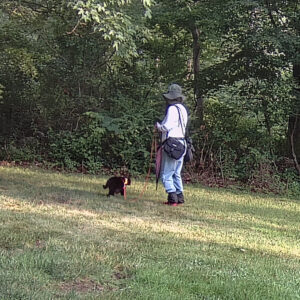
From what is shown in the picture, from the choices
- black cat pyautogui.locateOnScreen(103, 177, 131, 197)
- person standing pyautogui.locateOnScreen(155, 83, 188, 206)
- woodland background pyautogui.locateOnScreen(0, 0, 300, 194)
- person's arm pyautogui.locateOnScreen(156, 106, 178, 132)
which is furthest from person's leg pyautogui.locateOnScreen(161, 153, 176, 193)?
woodland background pyautogui.locateOnScreen(0, 0, 300, 194)

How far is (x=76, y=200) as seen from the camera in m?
7.18

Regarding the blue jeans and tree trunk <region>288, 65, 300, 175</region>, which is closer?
the blue jeans

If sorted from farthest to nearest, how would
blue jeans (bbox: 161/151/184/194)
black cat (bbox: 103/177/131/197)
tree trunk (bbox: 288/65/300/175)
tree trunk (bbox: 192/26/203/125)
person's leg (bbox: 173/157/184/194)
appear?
tree trunk (bbox: 192/26/203/125)
tree trunk (bbox: 288/65/300/175)
black cat (bbox: 103/177/131/197)
person's leg (bbox: 173/157/184/194)
blue jeans (bbox: 161/151/184/194)

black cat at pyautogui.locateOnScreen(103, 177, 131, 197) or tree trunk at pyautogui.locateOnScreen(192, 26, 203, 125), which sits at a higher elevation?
tree trunk at pyautogui.locateOnScreen(192, 26, 203, 125)

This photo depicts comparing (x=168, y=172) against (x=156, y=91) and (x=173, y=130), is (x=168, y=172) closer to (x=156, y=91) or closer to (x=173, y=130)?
(x=173, y=130)

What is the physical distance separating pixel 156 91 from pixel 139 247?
8158mm

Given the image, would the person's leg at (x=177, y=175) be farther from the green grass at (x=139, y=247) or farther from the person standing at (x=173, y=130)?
the green grass at (x=139, y=247)

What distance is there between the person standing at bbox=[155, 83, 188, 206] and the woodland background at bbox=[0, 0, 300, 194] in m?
3.95

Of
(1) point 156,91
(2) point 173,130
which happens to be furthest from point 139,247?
(1) point 156,91

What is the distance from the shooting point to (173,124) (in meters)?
7.14

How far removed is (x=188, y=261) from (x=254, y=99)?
7.89 m

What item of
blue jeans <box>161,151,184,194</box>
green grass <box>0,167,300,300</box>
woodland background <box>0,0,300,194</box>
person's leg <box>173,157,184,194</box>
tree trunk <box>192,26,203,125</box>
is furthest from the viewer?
tree trunk <box>192,26,203,125</box>

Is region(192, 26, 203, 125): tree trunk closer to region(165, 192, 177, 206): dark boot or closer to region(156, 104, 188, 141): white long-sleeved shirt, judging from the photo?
region(156, 104, 188, 141): white long-sleeved shirt

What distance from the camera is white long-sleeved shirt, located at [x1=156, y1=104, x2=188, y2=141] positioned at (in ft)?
23.3
